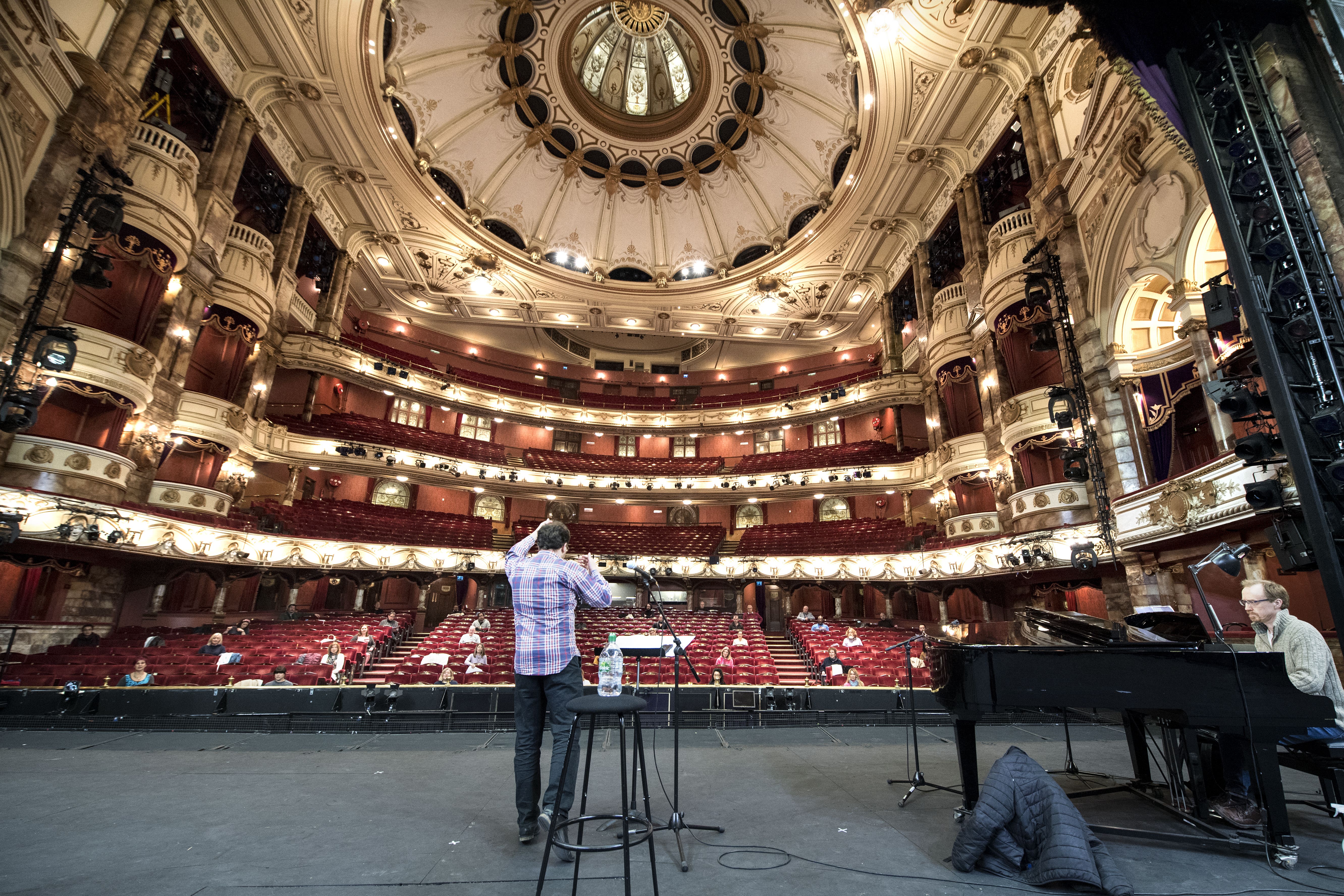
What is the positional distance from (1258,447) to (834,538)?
16.7 metres

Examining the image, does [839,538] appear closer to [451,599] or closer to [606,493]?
[606,493]

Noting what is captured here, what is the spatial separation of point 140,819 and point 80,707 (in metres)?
5.99

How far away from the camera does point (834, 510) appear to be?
2552 centimetres

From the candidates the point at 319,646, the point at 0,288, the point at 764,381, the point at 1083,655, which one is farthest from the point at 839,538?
the point at 0,288

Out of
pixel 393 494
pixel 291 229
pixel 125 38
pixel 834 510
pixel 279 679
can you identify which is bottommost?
pixel 279 679

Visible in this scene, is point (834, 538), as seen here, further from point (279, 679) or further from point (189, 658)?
point (189, 658)

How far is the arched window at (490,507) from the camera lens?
2584 centimetres

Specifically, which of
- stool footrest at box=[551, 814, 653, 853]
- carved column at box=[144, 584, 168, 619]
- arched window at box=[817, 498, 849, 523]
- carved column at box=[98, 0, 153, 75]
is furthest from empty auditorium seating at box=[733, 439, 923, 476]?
carved column at box=[98, 0, 153, 75]

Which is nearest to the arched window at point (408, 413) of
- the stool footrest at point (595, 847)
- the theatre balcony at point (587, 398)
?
the theatre balcony at point (587, 398)

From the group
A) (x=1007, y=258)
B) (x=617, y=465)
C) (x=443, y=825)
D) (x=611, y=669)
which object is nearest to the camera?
(x=443, y=825)

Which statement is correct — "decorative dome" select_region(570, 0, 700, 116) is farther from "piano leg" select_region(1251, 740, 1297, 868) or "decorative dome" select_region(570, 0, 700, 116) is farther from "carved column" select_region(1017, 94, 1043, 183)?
Answer: "piano leg" select_region(1251, 740, 1297, 868)

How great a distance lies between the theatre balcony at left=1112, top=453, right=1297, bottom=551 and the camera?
762 cm

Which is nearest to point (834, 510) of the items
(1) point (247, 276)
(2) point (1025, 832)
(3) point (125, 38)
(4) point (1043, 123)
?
(4) point (1043, 123)

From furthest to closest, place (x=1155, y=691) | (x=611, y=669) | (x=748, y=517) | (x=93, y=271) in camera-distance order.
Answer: (x=748, y=517)
(x=93, y=271)
(x=611, y=669)
(x=1155, y=691)
